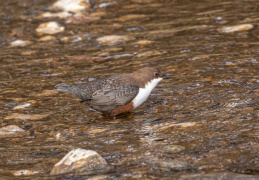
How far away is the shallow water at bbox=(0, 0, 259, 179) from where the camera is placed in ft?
14.6

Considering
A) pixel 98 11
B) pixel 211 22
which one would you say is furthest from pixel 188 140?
pixel 98 11

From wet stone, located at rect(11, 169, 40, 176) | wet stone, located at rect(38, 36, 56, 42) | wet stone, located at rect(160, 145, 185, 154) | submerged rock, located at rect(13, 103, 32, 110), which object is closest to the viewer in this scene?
wet stone, located at rect(11, 169, 40, 176)

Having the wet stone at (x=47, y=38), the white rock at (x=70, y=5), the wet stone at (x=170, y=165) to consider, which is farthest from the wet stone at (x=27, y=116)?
the white rock at (x=70, y=5)

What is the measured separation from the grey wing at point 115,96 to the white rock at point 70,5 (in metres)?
6.33

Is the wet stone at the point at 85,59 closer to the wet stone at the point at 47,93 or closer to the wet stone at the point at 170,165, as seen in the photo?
the wet stone at the point at 47,93

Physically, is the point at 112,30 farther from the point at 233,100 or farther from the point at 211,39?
the point at 233,100

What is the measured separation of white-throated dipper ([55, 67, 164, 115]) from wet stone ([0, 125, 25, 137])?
0.86 metres

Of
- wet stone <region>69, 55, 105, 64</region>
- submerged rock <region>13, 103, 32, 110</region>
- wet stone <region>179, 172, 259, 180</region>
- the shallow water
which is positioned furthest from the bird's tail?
wet stone <region>179, 172, 259, 180</region>

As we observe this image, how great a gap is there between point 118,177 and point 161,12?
7.40m

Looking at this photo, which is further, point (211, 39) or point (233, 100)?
point (211, 39)

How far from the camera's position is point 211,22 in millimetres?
9625

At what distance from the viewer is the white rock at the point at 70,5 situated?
12.0 metres

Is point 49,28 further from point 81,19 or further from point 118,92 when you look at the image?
point 118,92

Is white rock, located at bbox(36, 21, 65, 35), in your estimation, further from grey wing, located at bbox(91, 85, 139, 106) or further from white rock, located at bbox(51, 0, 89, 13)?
grey wing, located at bbox(91, 85, 139, 106)
